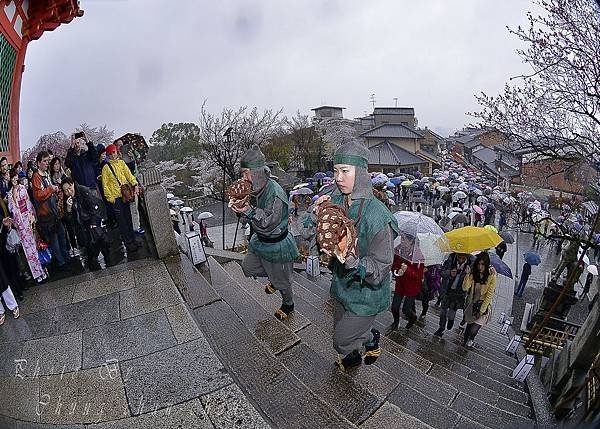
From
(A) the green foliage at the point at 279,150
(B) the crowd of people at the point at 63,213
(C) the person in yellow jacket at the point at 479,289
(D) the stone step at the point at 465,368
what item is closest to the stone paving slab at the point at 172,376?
(B) the crowd of people at the point at 63,213

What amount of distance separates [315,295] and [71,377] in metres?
3.52

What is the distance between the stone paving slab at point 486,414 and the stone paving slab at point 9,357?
3.76m

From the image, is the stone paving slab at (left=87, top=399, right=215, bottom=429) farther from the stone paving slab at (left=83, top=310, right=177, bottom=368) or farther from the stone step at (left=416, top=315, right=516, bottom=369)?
the stone step at (left=416, top=315, right=516, bottom=369)

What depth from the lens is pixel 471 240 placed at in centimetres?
534

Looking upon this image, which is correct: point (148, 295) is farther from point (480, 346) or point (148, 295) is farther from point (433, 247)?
point (480, 346)

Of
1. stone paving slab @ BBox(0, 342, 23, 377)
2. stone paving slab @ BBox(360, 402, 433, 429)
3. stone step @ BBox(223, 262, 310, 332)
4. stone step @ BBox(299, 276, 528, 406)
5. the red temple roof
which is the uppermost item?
the red temple roof

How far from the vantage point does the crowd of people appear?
12.8ft

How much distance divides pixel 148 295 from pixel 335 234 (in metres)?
2.71

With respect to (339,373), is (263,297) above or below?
below

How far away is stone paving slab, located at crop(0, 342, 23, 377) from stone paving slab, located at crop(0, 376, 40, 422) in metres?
0.10

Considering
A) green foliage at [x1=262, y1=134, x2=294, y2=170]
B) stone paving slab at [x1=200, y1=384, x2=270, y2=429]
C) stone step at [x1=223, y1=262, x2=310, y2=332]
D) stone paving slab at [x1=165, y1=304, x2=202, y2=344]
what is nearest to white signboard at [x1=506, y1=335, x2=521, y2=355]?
stone step at [x1=223, y1=262, x2=310, y2=332]

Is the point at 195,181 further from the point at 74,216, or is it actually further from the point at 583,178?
the point at 583,178

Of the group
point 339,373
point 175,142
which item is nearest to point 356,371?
point 339,373

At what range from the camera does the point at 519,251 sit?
1562cm
